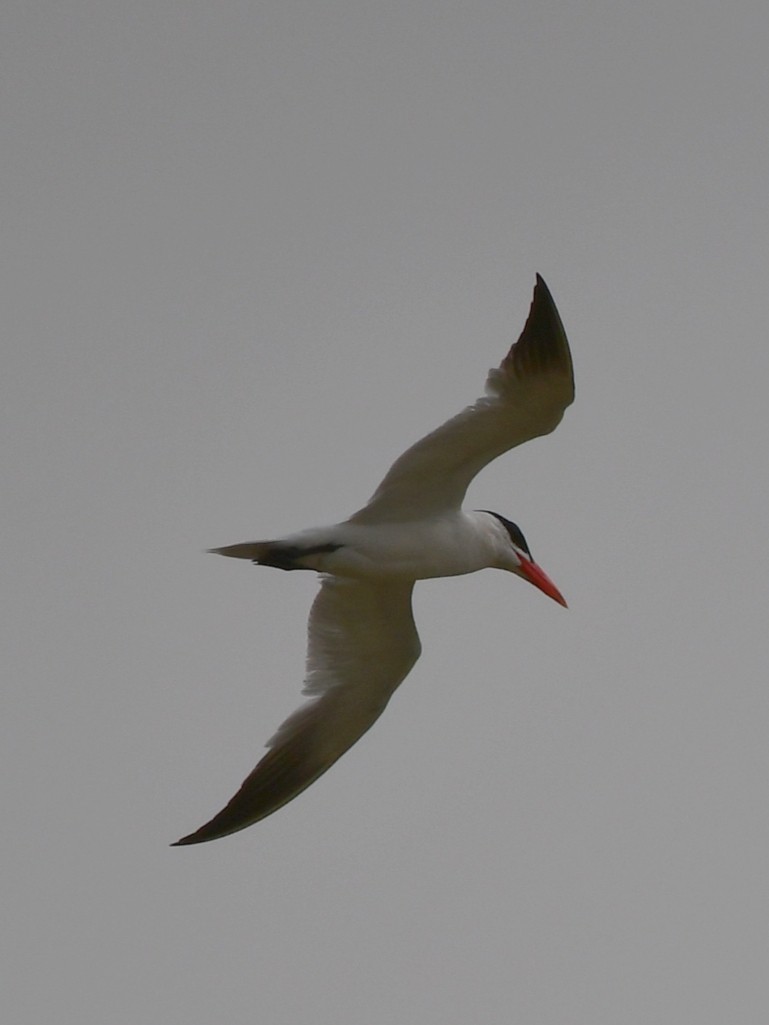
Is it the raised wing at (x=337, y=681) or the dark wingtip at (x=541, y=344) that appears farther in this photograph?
the raised wing at (x=337, y=681)

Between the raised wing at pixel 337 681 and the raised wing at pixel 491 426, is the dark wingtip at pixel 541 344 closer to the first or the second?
the raised wing at pixel 491 426

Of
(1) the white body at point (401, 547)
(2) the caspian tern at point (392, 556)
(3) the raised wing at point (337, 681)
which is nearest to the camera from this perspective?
(2) the caspian tern at point (392, 556)

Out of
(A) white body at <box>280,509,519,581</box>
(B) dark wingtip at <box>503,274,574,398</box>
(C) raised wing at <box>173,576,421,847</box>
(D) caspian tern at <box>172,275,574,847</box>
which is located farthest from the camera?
(C) raised wing at <box>173,576,421,847</box>

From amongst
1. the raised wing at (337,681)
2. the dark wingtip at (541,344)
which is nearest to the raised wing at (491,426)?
the dark wingtip at (541,344)

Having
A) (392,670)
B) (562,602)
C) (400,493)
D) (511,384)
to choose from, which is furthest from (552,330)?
(392,670)

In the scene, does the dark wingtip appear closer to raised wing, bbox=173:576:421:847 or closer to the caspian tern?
the caspian tern

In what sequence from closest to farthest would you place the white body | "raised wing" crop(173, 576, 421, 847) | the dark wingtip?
the dark wingtip < the white body < "raised wing" crop(173, 576, 421, 847)

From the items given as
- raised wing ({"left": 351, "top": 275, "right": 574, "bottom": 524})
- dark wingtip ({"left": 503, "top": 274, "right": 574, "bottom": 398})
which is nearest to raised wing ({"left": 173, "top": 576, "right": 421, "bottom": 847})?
raised wing ({"left": 351, "top": 275, "right": 574, "bottom": 524})

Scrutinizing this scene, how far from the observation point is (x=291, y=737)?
11.8 m

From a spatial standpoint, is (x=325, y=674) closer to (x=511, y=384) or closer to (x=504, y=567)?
(x=504, y=567)

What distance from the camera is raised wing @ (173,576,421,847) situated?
11.5 meters

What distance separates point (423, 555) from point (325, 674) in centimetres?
148

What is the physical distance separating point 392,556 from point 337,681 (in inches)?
55.9

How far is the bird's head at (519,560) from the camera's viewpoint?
11.3m
